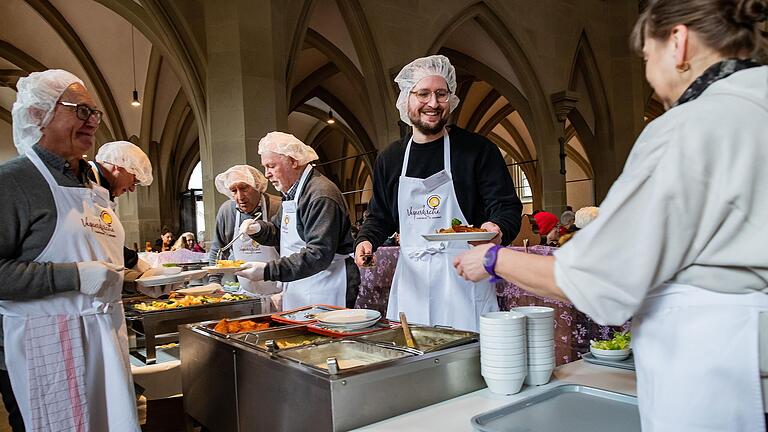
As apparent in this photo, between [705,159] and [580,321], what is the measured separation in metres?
1.92

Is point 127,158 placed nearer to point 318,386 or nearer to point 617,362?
point 318,386

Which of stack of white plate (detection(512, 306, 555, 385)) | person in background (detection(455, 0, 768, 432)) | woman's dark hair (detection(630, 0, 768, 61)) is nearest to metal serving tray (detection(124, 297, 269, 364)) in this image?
stack of white plate (detection(512, 306, 555, 385))

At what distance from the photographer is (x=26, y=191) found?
1985mm

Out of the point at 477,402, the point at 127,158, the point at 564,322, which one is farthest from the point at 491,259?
the point at 127,158

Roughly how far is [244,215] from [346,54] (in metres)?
8.42

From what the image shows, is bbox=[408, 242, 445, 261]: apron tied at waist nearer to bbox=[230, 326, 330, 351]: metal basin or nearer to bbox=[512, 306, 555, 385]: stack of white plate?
bbox=[230, 326, 330, 351]: metal basin

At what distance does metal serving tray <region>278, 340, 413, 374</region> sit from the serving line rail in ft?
0.78

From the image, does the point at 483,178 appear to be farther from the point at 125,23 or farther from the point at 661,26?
the point at 125,23

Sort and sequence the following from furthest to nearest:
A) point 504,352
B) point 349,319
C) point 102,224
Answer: point 102,224, point 349,319, point 504,352

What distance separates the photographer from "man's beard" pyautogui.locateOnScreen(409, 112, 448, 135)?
2615 millimetres

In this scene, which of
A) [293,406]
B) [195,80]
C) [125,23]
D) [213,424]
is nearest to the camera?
[293,406]

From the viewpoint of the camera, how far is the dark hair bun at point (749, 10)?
97 centimetres

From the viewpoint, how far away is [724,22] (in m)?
0.98

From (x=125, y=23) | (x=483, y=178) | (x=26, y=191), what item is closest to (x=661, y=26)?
(x=483, y=178)
